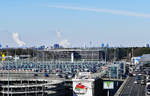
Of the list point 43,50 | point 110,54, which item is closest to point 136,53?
point 110,54

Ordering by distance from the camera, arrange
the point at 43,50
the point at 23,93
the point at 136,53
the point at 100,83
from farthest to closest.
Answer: the point at 136,53 → the point at 43,50 → the point at 100,83 → the point at 23,93

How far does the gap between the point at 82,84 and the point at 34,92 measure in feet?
29.9

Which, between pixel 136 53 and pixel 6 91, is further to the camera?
pixel 136 53

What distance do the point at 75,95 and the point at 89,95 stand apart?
2209 mm

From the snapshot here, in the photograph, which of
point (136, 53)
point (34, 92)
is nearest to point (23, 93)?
point (34, 92)

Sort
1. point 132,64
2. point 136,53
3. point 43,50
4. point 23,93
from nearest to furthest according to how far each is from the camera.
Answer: point 23,93 → point 132,64 → point 43,50 → point 136,53

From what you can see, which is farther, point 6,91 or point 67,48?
point 67,48

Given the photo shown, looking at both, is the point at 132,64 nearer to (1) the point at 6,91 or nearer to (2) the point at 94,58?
(2) the point at 94,58

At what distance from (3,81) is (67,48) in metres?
85.6

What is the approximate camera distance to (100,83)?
202ft


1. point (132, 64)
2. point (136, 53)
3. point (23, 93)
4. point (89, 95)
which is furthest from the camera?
point (136, 53)

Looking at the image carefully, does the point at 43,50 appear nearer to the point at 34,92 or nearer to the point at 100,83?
the point at 100,83

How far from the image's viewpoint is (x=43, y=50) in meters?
139

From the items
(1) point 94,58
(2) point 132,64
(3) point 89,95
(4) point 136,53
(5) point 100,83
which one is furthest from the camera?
(4) point 136,53
